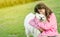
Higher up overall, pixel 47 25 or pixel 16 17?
pixel 47 25

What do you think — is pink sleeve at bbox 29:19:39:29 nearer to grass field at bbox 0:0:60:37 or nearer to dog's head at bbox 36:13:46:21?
dog's head at bbox 36:13:46:21

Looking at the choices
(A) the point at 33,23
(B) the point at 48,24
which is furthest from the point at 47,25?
(A) the point at 33,23

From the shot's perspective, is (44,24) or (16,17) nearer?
(44,24)

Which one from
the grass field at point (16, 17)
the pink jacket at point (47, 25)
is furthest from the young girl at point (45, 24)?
the grass field at point (16, 17)

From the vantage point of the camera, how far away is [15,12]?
3346 mm

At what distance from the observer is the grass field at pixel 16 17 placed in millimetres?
2872

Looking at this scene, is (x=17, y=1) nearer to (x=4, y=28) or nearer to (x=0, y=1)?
(x=0, y=1)

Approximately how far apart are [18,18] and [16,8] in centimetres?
28

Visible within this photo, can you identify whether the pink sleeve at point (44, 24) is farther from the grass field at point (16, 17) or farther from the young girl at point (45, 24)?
the grass field at point (16, 17)

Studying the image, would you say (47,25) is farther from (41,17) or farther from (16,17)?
(16,17)

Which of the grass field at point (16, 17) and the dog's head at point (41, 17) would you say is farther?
the grass field at point (16, 17)

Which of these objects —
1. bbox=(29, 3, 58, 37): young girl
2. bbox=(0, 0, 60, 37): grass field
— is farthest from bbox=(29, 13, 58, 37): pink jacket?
bbox=(0, 0, 60, 37): grass field

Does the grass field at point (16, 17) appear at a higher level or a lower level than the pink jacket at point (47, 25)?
lower

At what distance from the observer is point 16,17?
322 cm
